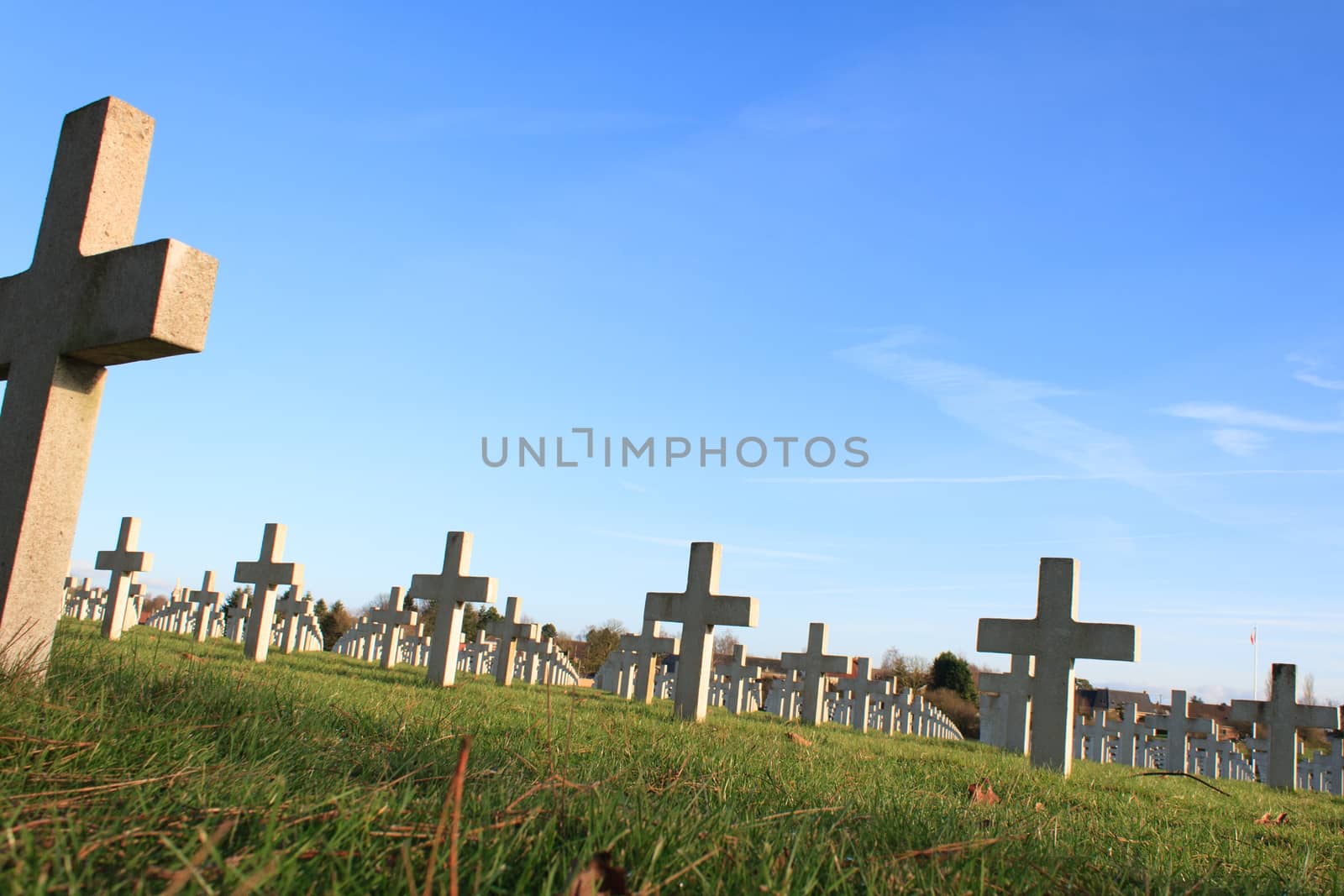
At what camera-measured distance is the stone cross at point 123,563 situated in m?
14.8

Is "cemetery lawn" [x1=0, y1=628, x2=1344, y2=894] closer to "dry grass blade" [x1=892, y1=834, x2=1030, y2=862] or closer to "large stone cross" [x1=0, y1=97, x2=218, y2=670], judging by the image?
"dry grass blade" [x1=892, y1=834, x2=1030, y2=862]

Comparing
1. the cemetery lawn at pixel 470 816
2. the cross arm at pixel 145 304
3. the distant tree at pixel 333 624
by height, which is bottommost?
the distant tree at pixel 333 624

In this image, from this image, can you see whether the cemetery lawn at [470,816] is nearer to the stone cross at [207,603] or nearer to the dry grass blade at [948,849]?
the dry grass blade at [948,849]

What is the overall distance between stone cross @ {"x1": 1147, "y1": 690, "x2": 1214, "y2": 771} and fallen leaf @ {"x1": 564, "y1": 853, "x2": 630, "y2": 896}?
65.2ft

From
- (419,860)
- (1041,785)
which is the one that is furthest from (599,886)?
(1041,785)

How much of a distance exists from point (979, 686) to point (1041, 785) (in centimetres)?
1091

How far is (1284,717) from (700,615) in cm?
915

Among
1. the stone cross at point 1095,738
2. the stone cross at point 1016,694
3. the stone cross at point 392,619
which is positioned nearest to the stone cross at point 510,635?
the stone cross at point 392,619

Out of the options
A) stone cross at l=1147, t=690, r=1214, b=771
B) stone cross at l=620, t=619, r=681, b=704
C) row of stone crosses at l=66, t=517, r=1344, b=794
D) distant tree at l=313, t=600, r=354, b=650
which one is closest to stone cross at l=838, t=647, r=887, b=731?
row of stone crosses at l=66, t=517, r=1344, b=794

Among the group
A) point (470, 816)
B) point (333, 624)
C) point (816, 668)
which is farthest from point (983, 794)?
point (333, 624)

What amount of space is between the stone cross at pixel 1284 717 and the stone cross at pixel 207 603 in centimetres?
1861

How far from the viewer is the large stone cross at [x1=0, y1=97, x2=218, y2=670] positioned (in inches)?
172

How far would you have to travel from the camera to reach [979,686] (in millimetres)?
16531

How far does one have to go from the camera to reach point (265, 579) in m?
14.0
